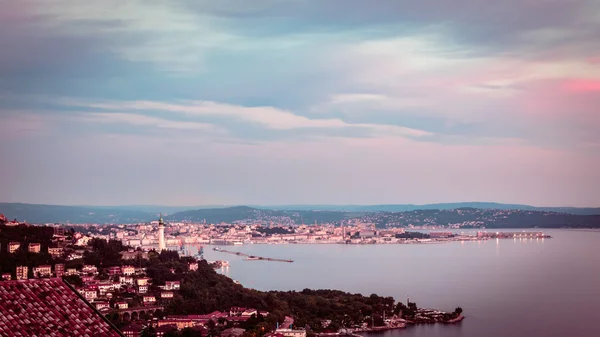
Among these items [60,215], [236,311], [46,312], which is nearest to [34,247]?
[236,311]

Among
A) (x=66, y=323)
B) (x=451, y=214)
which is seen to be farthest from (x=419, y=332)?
(x=451, y=214)

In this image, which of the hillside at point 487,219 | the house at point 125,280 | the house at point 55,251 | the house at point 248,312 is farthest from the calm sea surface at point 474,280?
the hillside at point 487,219

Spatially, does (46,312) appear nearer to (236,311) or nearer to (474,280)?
(236,311)

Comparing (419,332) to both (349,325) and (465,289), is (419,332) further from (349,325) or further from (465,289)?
(465,289)

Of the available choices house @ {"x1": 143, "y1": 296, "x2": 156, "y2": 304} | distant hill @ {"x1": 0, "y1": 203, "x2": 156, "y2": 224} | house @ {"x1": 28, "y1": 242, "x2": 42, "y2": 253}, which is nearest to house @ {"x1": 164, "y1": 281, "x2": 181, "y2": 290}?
house @ {"x1": 143, "y1": 296, "x2": 156, "y2": 304}

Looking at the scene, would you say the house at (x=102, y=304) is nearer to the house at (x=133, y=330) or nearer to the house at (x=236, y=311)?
the house at (x=133, y=330)

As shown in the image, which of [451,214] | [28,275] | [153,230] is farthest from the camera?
[451,214]

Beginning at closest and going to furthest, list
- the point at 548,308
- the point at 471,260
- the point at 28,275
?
the point at 28,275 < the point at 548,308 < the point at 471,260
